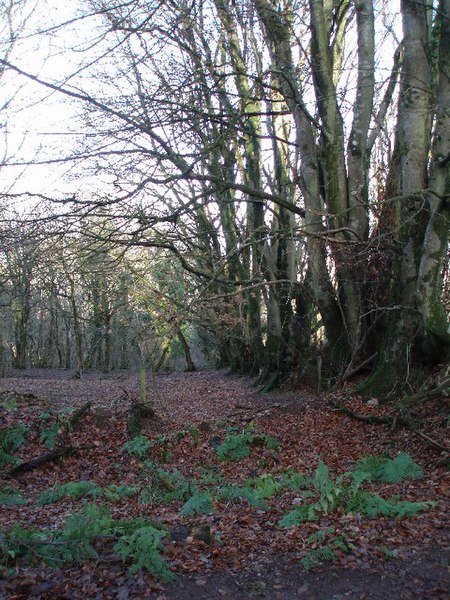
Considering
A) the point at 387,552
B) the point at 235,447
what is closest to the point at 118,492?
the point at 235,447

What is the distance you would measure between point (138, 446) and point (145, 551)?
4925 millimetres

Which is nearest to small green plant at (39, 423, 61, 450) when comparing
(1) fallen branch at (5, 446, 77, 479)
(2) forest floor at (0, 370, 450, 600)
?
(2) forest floor at (0, 370, 450, 600)

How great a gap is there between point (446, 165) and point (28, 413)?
902 centimetres

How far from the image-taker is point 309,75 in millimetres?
11797

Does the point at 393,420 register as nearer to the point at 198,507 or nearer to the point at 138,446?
the point at 198,507

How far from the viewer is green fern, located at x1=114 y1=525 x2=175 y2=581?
433cm

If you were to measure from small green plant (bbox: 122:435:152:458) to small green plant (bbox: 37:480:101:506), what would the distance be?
1.69m

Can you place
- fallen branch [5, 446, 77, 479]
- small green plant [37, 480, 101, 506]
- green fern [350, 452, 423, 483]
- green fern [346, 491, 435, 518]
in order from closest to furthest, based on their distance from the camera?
green fern [346, 491, 435, 518]
green fern [350, 452, 423, 483]
small green plant [37, 480, 101, 506]
fallen branch [5, 446, 77, 479]

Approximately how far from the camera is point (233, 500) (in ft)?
21.5

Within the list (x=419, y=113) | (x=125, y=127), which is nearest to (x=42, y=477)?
(x=125, y=127)

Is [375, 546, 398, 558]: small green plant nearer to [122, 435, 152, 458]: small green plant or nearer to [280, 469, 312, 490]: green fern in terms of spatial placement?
[280, 469, 312, 490]: green fern

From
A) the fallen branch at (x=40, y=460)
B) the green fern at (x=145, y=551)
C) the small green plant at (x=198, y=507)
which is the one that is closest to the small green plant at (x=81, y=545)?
the green fern at (x=145, y=551)

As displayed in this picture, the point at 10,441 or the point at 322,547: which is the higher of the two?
the point at 10,441

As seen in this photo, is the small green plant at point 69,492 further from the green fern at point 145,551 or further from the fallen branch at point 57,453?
the green fern at point 145,551
